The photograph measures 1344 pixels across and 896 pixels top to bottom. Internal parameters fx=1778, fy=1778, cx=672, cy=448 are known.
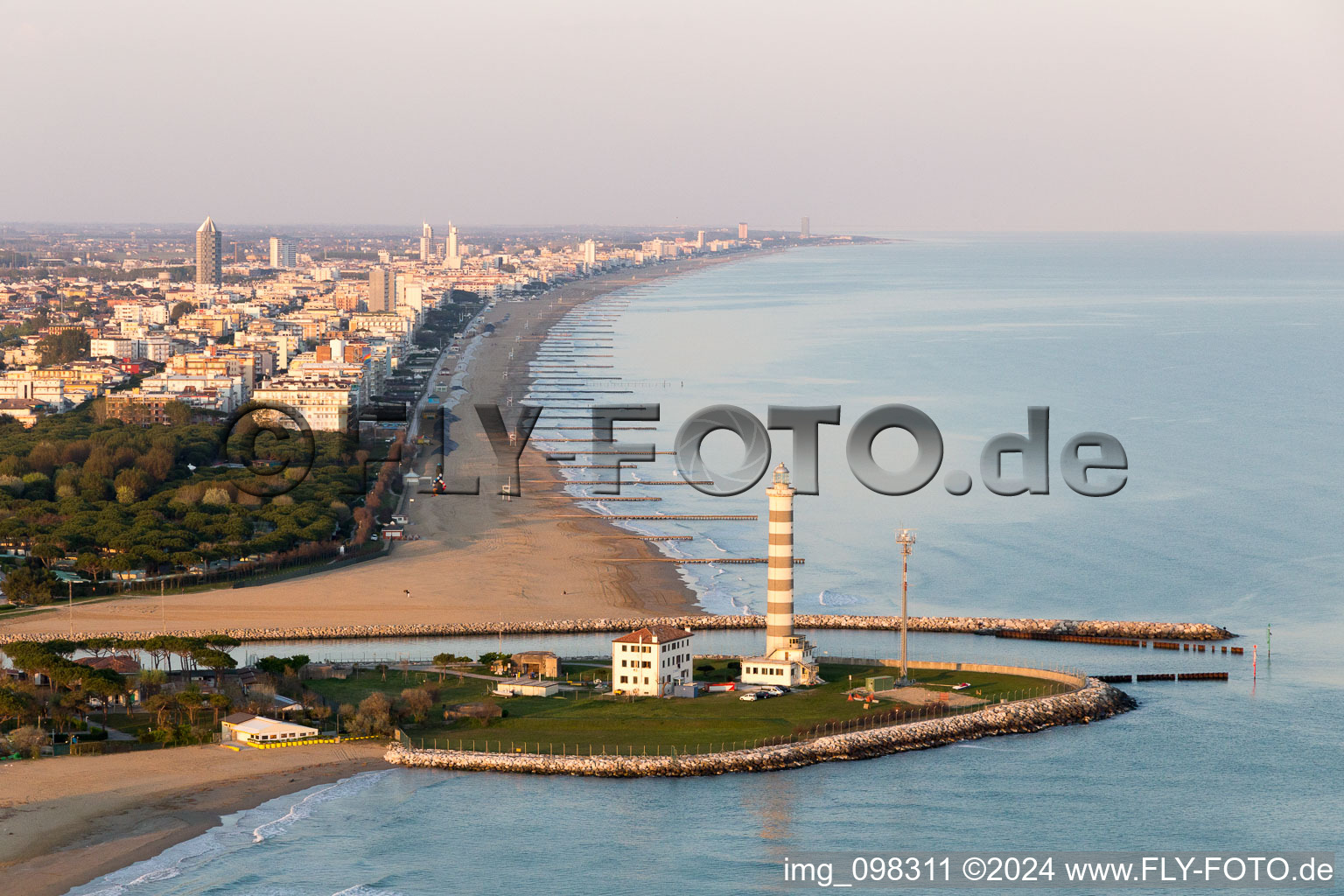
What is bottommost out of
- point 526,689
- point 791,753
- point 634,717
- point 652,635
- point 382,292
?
point 791,753

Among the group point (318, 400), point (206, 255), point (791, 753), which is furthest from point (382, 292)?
point (791, 753)

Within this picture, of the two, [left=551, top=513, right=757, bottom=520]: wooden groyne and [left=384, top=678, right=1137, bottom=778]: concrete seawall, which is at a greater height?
[left=551, top=513, right=757, bottom=520]: wooden groyne

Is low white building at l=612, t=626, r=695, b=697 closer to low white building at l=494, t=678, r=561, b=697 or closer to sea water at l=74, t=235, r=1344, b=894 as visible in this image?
low white building at l=494, t=678, r=561, b=697

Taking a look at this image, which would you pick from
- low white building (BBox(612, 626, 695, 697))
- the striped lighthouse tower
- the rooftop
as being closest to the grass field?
low white building (BBox(612, 626, 695, 697))

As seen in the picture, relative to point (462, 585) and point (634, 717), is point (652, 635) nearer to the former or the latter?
point (634, 717)

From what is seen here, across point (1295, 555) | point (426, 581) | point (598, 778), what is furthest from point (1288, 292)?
point (598, 778)

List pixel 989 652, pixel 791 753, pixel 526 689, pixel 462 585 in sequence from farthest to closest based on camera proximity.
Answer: pixel 462 585 → pixel 989 652 → pixel 526 689 → pixel 791 753
